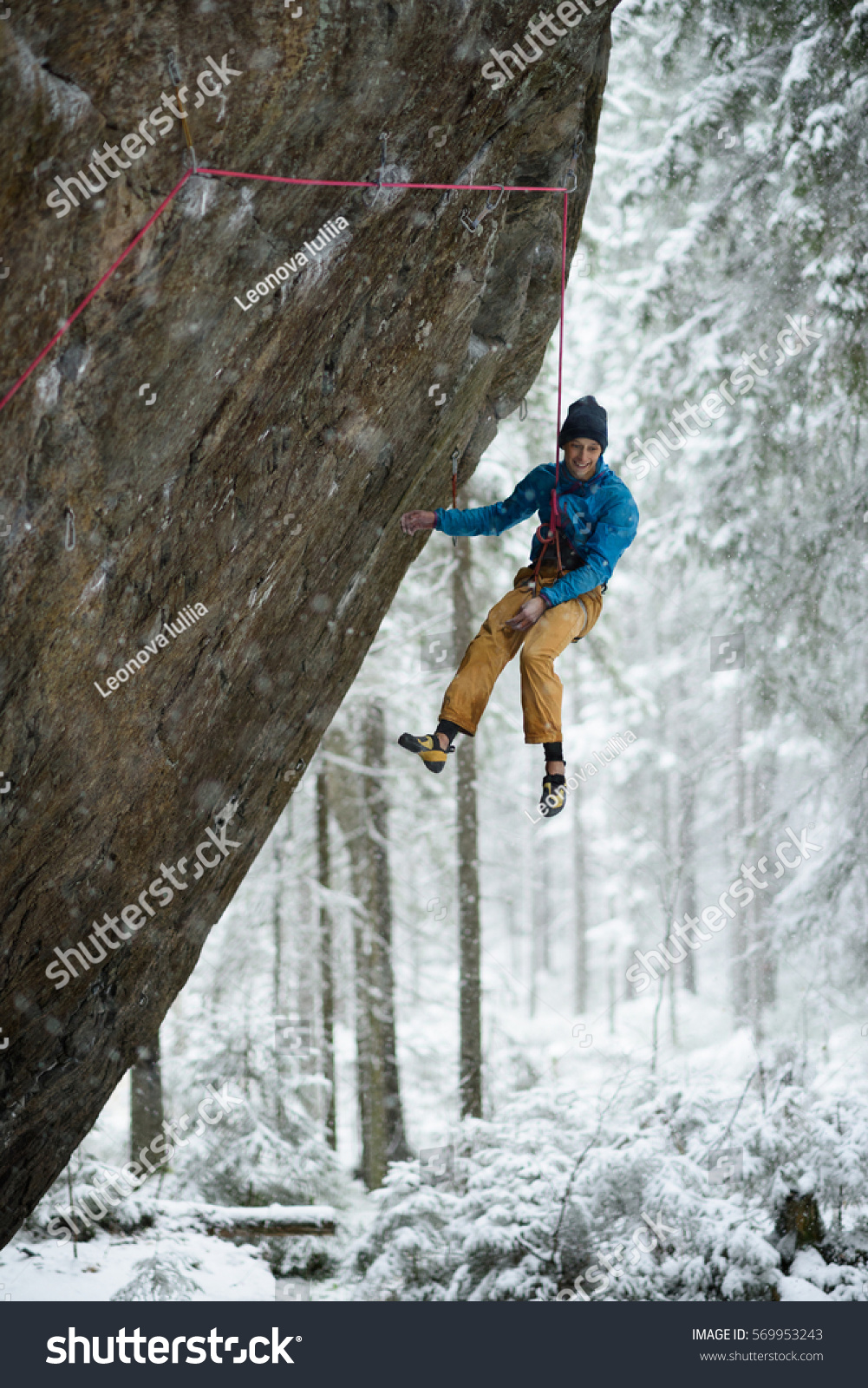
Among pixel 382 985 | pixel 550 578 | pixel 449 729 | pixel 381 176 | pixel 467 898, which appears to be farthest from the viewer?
pixel 382 985

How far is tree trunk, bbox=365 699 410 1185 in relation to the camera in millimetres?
11820

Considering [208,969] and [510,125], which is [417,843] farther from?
[510,125]

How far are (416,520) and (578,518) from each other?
0.89 m

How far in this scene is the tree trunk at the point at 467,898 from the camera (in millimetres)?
10922

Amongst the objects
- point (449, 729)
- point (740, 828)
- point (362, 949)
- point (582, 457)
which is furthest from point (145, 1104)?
point (740, 828)

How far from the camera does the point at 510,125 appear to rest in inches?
219

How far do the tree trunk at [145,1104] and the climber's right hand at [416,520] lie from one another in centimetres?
679

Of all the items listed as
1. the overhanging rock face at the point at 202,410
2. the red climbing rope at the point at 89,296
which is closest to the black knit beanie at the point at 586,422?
the overhanging rock face at the point at 202,410

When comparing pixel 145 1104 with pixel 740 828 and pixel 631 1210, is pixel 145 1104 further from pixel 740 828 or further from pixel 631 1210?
pixel 740 828

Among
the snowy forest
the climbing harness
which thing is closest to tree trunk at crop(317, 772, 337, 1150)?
the snowy forest

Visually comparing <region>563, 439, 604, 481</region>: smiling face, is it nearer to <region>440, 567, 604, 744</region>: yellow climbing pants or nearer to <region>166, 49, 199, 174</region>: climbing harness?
<region>440, 567, 604, 744</region>: yellow climbing pants

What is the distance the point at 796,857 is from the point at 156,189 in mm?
10151

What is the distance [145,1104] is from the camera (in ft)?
34.8

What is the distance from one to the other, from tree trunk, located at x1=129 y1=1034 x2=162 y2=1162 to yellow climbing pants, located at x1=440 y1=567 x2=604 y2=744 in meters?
6.61
